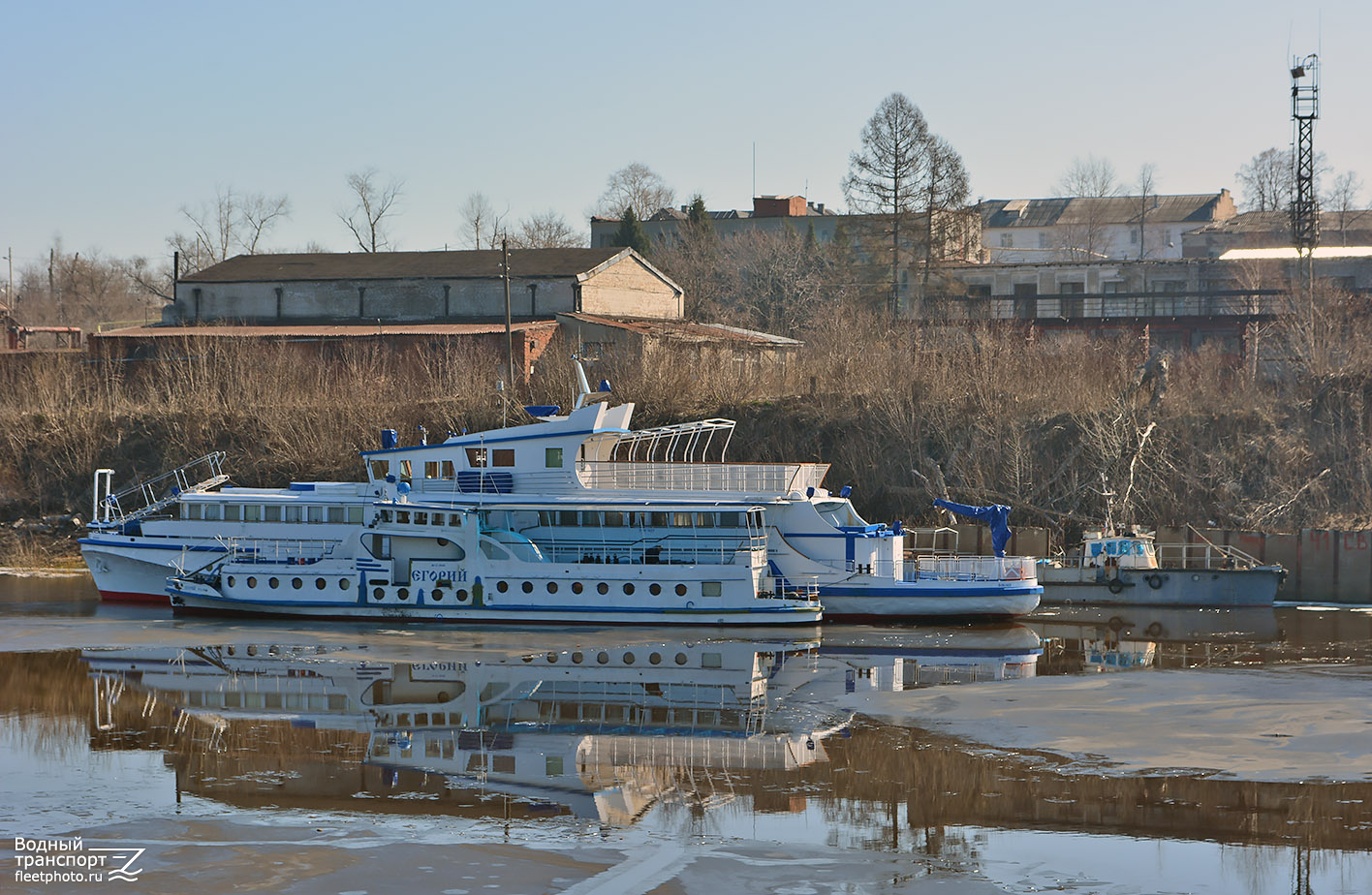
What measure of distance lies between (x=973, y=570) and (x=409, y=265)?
3924 centimetres

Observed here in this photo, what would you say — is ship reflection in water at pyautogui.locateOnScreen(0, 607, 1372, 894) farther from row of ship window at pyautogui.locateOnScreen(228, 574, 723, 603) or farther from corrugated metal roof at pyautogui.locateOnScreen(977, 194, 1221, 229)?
corrugated metal roof at pyautogui.locateOnScreen(977, 194, 1221, 229)

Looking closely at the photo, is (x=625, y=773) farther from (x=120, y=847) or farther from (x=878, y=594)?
(x=878, y=594)

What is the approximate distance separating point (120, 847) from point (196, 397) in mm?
41709

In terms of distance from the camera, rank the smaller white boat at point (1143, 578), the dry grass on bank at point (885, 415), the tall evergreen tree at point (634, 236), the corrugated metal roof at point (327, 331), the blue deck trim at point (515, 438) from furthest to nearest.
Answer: the tall evergreen tree at point (634, 236), the corrugated metal roof at point (327, 331), the dry grass on bank at point (885, 415), the smaller white boat at point (1143, 578), the blue deck trim at point (515, 438)

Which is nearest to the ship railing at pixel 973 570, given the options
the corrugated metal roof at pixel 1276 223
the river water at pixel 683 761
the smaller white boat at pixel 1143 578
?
the river water at pixel 683 761

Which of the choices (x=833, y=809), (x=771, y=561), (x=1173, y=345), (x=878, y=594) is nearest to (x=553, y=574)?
(x=771, y=561)

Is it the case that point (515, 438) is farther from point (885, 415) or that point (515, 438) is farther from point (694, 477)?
point (885, 415)

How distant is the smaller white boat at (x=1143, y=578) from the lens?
36500 millimetres

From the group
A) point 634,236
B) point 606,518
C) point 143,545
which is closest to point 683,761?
point 606,518

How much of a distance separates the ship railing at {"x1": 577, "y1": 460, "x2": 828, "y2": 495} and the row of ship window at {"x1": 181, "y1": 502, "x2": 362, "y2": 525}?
6.69m

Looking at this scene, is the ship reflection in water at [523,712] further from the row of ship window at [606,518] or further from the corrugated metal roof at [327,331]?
the corrugated metal roof at [327,331]

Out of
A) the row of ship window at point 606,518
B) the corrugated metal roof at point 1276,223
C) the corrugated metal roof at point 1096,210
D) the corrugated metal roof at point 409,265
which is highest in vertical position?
the corrugated metal roof at point 1096,210

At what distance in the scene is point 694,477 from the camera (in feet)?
113

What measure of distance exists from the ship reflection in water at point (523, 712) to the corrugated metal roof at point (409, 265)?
35141 millimetres
